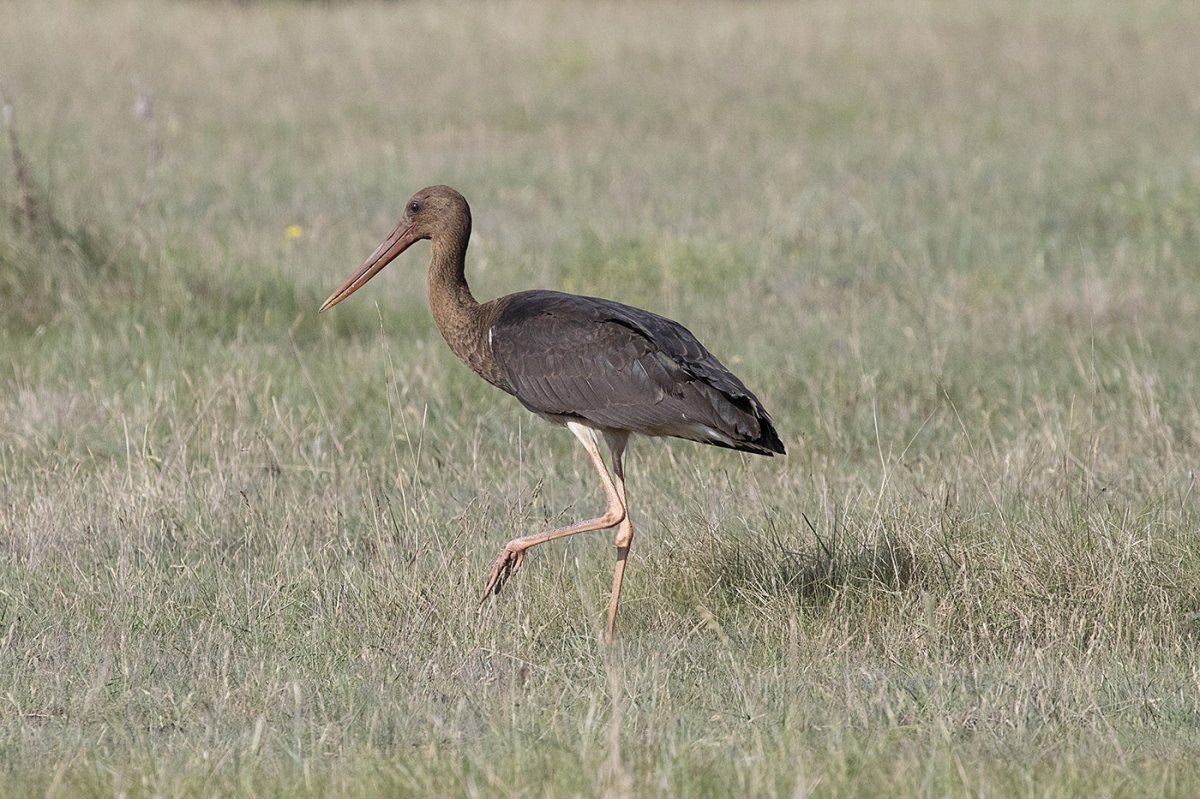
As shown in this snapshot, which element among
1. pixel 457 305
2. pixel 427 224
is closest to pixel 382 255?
pixel 427 224

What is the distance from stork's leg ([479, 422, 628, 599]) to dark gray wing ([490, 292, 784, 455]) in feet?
0.37

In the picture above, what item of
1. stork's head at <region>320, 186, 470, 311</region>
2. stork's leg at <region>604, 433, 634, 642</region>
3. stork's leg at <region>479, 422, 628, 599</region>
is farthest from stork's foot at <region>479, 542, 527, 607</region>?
stork's head at <region>320, 186, 470, 311</region>

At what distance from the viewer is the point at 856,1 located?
21.9 metres

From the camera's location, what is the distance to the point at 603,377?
5.17 meters

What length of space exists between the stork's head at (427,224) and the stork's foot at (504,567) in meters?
1.17

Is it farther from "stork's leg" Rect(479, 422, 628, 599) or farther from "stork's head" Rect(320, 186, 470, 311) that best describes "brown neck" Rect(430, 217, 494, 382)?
"stork's leg" Rect(479, 422, 628, 599)

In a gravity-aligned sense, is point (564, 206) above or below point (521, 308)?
below

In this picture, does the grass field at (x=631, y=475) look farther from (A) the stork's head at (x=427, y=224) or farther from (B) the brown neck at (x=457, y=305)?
(A) the stork's head at (x=427, y=224)

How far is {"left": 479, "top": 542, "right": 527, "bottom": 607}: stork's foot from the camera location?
5.01 m

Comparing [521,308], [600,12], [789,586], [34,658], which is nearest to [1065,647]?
[789,586]

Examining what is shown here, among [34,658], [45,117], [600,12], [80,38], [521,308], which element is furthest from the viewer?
[600,12]

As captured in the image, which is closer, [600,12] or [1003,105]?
[1003,105]

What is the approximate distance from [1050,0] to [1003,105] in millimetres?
7208

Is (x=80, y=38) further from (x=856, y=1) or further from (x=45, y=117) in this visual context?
(x=856, y=1)
